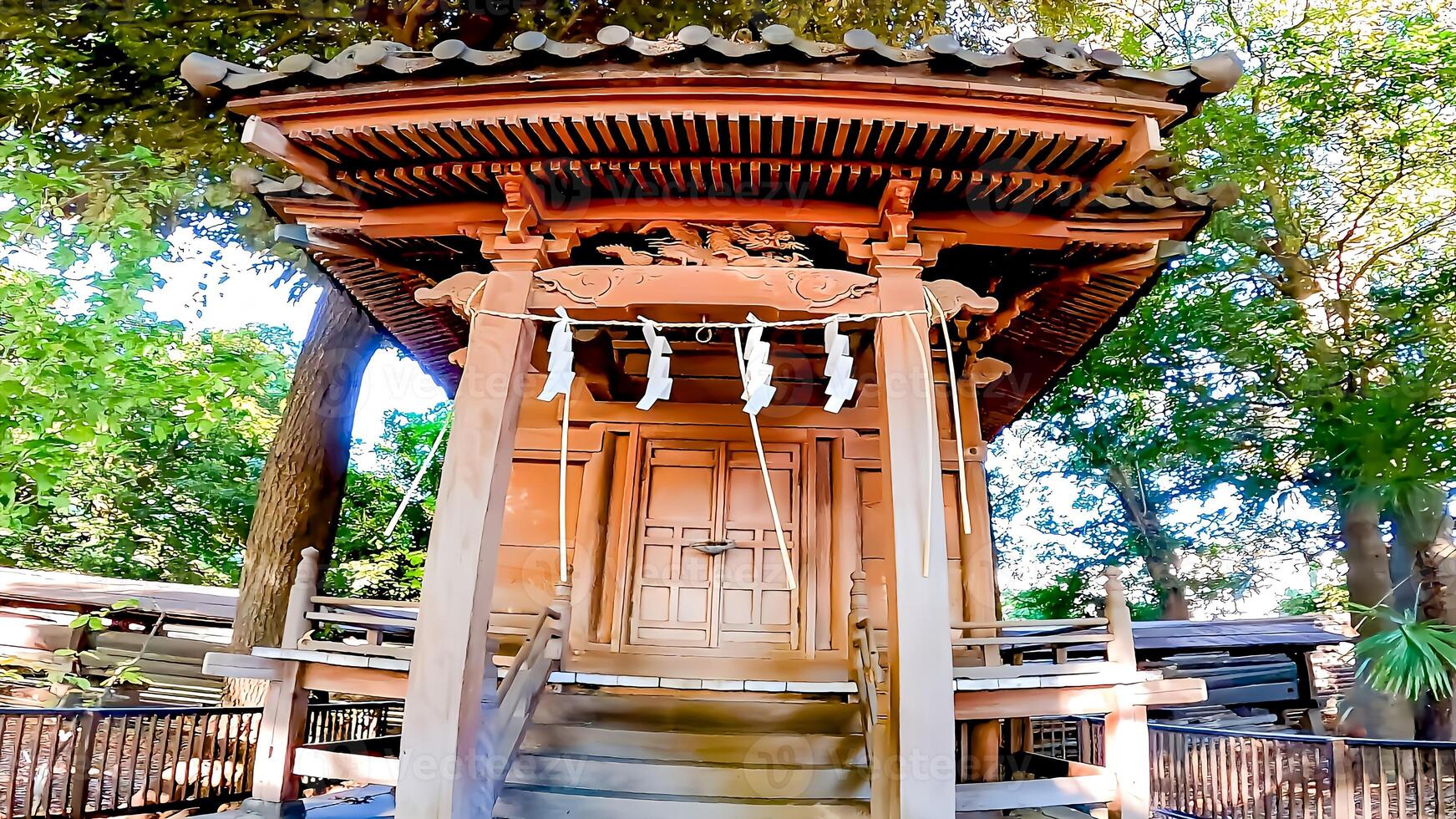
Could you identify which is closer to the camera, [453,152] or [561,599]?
[453,152]

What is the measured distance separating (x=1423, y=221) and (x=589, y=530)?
461 inches

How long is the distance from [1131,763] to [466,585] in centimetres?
376

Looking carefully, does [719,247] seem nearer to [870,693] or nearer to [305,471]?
[870,693]

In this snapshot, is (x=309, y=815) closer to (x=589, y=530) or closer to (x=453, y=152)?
(x=589, y=530)

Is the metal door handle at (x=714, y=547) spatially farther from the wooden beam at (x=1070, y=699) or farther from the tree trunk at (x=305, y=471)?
the tree trunk at (x=305, y=471)

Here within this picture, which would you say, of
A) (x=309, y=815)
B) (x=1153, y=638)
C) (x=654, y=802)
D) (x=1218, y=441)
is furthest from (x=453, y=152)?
(x=1153, y=638)

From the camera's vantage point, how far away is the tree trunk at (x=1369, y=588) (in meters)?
9.98

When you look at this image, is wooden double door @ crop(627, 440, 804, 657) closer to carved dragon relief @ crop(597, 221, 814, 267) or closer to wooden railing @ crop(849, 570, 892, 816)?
wooden railing @ crop(849, 570, 892, 816)

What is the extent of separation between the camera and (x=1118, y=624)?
5176 millimetres

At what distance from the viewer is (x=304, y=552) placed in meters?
5.95

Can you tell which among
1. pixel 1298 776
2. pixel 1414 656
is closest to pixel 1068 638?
pixel 1298 776

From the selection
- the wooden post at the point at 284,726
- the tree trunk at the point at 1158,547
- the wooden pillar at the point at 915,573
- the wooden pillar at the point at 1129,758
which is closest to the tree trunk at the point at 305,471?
the wooden post at the point at 284,726

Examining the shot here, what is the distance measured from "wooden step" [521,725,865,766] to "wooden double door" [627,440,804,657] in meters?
1.21

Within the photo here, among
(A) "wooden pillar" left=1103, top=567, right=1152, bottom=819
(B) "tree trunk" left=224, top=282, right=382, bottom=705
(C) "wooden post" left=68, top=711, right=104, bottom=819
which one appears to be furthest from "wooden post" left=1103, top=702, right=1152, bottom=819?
(B) "tree trunk" left=224, top=282, right=382, bottom=705
